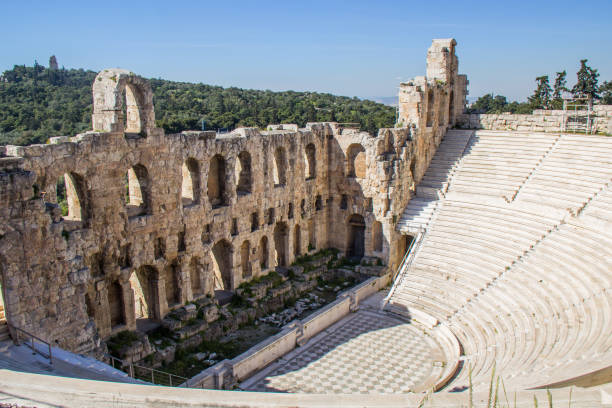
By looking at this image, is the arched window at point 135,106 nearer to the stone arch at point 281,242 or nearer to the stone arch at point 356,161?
the stone arch at point 281,242

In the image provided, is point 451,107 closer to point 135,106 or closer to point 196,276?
point 196,276

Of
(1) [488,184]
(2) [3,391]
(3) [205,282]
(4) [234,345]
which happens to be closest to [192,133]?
(3) [205,282]

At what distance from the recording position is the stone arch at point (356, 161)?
2634 centimetres

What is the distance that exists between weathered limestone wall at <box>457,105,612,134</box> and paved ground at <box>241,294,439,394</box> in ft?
45.5

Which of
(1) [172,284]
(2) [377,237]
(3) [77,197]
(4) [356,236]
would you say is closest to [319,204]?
(4) [356,236]

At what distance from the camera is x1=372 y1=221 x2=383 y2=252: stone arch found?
25.6 meters

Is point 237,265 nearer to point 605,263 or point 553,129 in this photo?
point 605,263

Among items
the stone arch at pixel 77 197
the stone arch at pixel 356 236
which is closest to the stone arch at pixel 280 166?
the stone arch at pixel 356 236

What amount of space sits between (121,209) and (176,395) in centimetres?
1030

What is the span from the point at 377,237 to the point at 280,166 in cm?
596

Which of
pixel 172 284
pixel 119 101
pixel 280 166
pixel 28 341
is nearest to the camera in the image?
pixel 28 341

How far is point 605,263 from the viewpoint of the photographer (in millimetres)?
17734

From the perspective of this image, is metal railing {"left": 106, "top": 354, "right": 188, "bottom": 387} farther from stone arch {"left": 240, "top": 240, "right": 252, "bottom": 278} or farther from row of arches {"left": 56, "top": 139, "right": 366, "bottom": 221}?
stone arch {"left": 240, "top": 240, "right": 252, "bottom": 278}

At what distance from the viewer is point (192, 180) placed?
19.8 meters
